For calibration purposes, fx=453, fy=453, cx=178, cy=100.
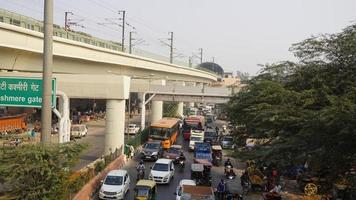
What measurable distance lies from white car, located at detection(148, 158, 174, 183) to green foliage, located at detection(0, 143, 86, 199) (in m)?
11.8

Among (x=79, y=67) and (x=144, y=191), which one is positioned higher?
(x=79, y=67)

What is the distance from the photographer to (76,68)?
106 feet

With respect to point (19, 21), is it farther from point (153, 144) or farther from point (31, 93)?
point (153, 144)

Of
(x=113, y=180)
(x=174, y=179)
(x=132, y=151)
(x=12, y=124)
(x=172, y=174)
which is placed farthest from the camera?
(x=12, y=124)

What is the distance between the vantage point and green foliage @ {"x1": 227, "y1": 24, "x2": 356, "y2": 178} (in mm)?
16891

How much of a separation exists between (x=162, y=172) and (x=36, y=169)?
1355 centimetres

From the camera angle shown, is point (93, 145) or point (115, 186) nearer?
point (115, 186)

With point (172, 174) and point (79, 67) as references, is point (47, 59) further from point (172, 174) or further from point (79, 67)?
point (79, 67)

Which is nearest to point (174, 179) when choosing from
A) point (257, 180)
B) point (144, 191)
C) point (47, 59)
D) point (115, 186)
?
point (257, 180)

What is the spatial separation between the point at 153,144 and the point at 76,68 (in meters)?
8.99

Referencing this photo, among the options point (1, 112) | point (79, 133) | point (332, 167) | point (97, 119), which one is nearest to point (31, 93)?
point (332, 167)

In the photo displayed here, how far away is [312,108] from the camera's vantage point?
22922 millimetres

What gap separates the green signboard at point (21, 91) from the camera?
40.7ft

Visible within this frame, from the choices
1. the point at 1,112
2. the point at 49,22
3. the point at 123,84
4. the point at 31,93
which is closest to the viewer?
the point at 49,22
